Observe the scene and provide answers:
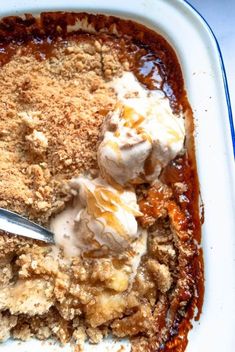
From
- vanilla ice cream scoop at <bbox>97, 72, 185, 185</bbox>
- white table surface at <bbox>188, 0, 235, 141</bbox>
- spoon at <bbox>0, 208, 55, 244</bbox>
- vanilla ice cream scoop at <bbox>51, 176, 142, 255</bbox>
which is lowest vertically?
spoon at <bbox>0, 208, 55, 244</bbox>

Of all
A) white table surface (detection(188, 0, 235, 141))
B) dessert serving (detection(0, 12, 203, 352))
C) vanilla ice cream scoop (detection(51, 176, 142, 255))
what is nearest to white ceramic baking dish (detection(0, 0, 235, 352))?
dessert serving (detection(0, 12, 203, 352))

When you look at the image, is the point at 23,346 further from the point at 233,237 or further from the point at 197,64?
the point at 197,64

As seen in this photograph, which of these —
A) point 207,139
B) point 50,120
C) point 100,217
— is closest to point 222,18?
point 207,139

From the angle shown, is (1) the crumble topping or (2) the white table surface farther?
(2) the white table surface

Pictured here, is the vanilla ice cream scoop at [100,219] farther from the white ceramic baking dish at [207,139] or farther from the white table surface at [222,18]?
the white table surface at [222,18]

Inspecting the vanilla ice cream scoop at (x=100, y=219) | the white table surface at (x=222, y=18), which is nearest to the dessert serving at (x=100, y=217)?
the vanilla ice cream scoop at (x=100, y=219)

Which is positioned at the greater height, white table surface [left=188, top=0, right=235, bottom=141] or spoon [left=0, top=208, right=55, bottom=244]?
white table surface [left=188, top=0, right=235, bottom=141]

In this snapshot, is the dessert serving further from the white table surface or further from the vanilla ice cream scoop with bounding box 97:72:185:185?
the white table surface
